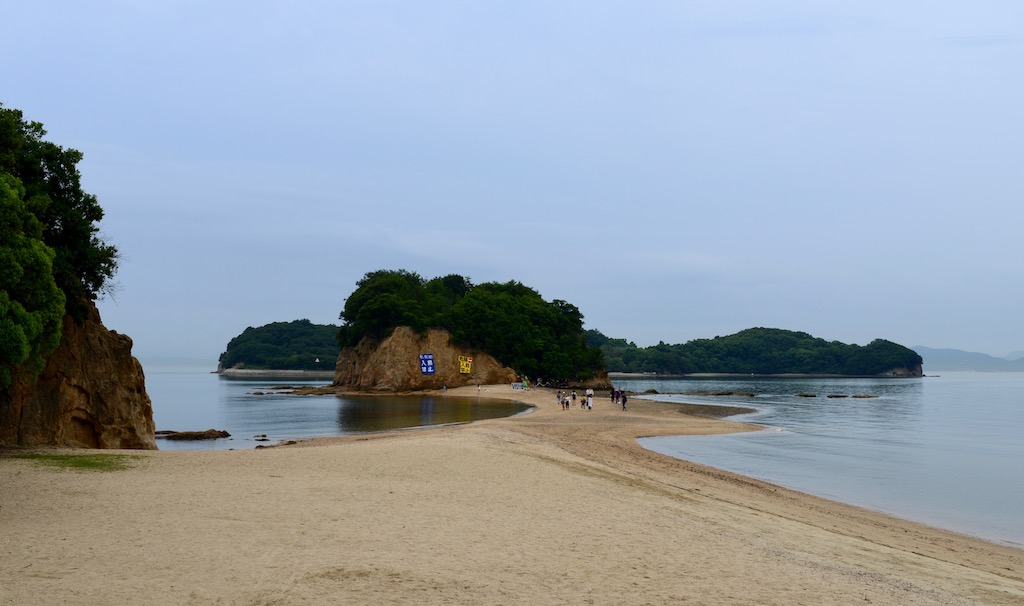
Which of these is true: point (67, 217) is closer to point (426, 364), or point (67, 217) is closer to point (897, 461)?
point (897, 461)

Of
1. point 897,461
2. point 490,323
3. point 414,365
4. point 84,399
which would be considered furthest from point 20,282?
point 490,323

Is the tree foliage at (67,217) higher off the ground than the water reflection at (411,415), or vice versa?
the tree foliage at (67,217)

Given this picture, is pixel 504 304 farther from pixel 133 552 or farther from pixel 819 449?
pixel 133 552

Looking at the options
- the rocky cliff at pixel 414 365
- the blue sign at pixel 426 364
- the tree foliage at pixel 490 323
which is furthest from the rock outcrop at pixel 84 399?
the tree foliage at pixel 490 323

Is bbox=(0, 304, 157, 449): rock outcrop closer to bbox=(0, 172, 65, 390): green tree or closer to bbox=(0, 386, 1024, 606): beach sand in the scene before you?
bbox=(0, 386, 1024, 606): beach sand

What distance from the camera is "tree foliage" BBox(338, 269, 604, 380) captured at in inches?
3922

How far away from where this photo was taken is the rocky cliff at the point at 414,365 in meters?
94.7

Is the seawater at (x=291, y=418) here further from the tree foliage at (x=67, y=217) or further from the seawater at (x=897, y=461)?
the seawater at (x=897, y=461)

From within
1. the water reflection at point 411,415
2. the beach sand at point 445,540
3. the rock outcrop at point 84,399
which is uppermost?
the rock outcrop at point 84,399

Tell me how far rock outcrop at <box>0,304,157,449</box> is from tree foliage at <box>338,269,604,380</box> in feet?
230

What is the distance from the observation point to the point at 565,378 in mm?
107125

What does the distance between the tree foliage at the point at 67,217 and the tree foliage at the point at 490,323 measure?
73103 mm

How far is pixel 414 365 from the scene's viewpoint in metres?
95.3

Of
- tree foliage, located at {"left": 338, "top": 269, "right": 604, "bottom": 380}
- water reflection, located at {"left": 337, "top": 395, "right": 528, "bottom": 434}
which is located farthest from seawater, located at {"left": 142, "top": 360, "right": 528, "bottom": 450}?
tree foliage, located at {"left": 338, "top": 269, "right": 604, "bottom": 380}
